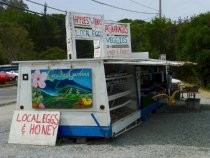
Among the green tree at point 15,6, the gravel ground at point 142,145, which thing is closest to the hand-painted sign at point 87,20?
the gravel ground at point 142,145

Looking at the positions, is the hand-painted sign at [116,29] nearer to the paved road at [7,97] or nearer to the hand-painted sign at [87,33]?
the hand-painted sign at [87,33]

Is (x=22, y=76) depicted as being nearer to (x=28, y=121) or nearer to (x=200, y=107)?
(x=28, y=121)

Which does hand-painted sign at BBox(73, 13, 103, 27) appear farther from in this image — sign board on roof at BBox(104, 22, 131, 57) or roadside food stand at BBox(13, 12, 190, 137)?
sign board on roof at BBox(104, 22, 131, 57)

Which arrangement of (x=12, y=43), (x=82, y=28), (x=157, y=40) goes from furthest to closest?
(x=12, y=43) < (x=157, y=40) < (x=82, y=28)

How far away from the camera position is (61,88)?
12211 mm

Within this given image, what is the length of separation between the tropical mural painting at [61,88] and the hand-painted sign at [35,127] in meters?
0.25

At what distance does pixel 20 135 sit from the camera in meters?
12.3

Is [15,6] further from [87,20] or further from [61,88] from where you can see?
[61,88]

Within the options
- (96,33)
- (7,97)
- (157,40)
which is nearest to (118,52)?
(96,33)

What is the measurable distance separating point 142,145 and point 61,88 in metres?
2.38

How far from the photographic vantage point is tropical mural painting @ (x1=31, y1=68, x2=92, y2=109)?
39.1 feet

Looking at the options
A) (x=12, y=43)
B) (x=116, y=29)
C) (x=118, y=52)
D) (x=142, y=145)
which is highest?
(x=12, y=43)

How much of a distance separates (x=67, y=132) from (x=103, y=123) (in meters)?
0.95

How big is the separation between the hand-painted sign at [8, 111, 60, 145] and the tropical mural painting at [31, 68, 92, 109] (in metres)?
0.25
